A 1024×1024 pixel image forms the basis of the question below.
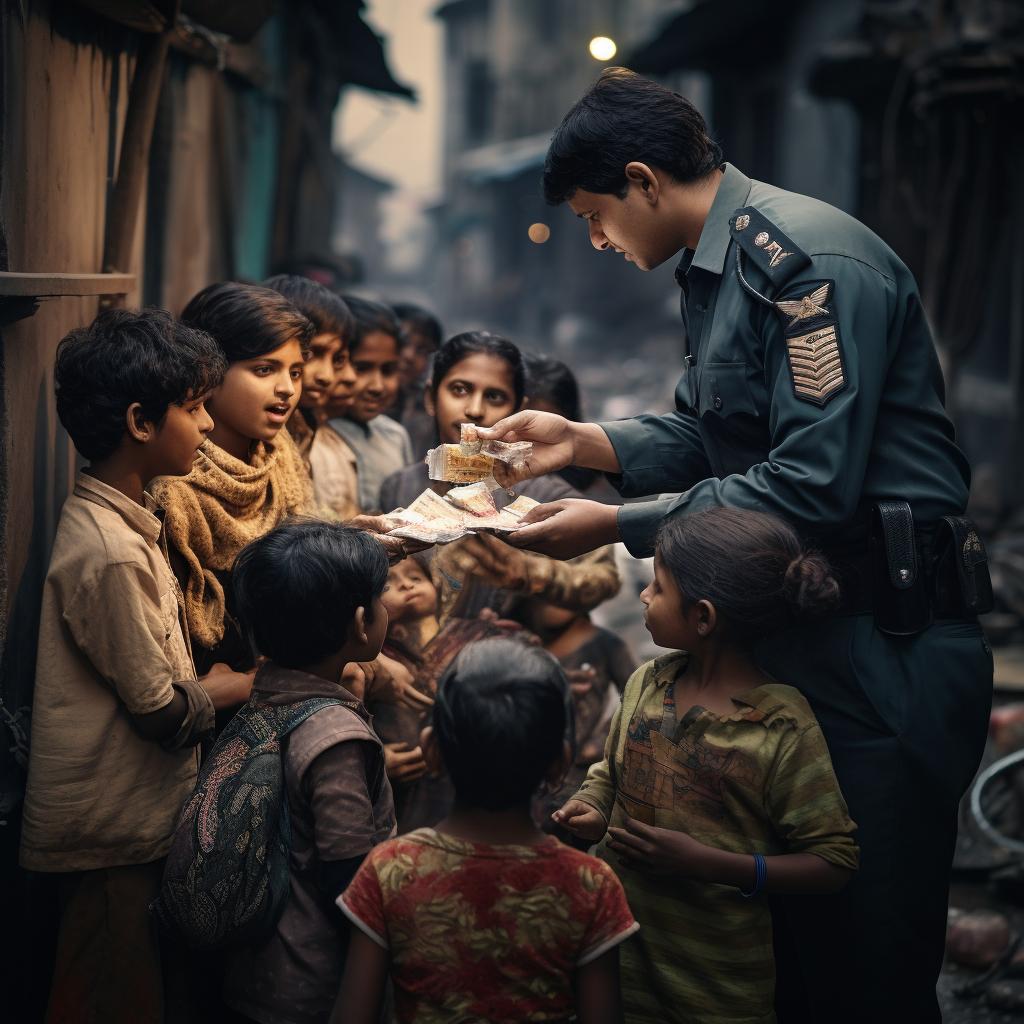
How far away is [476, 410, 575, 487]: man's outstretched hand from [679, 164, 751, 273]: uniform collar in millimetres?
623

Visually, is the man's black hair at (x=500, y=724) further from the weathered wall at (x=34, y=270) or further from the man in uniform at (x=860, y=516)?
the weathered wall at (x=34, y=270)

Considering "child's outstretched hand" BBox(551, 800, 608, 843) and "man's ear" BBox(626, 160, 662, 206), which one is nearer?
"child's outstretched hand" BBox(551, 800, 608, 843)

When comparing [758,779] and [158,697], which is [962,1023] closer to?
[758,779]

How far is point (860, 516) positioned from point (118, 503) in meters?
1.74

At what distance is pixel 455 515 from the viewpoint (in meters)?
2.83

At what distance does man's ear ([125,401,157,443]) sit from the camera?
235cm

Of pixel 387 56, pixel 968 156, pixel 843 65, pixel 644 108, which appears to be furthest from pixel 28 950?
pixel 387 56

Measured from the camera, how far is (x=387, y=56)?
450 inches

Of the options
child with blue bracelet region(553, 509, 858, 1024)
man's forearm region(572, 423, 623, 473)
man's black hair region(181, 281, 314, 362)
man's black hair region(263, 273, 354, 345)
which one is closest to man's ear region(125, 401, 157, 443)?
man's black hair region(181, 281, 314, 362)

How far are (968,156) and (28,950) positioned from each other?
738 centimetres

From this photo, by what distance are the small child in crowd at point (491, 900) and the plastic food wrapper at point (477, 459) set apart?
1.18 m

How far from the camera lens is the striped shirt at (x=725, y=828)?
212 cm

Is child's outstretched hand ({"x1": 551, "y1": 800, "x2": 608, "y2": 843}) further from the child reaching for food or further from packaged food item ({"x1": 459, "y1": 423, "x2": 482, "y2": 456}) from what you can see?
packaged food item ({"x1": 459, "y1": 423, "x2": 482, "y2": 456})

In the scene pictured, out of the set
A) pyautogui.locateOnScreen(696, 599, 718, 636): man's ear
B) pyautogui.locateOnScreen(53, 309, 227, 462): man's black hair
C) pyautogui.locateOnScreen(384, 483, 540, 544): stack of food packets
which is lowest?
pyautogui.locateOnScreen(696, 599, 718, 636): man's ear
